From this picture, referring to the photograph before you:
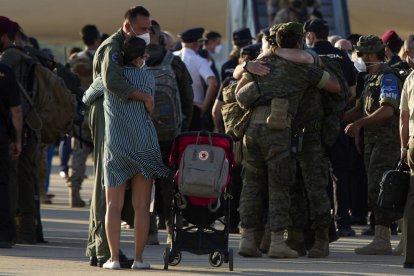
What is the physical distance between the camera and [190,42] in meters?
15.1

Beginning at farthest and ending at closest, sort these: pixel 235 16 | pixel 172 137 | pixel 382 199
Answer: pixel 235 16 < pixel 172 137 < pixel 382 199

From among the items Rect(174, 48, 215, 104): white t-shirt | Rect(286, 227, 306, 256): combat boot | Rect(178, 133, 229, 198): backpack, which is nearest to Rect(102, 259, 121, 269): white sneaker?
Rect(178, 133, 229, 198): backpack

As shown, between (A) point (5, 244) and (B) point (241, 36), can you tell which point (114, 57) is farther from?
(B) point (241, 36)

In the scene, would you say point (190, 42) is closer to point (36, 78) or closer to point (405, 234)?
point (36, 78)

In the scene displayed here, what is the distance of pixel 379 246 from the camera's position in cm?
1128

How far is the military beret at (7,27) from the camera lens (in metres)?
11.2

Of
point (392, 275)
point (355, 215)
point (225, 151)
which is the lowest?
point (355, 215)

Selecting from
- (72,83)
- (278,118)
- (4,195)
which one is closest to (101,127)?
(278,118)

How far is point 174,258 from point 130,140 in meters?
0.93

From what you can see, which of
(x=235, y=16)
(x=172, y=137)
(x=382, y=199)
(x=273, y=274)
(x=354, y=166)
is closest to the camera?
(x=273, y=274)

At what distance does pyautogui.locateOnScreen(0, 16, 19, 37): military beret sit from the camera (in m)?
11.2

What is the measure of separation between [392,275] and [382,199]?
2.58ft

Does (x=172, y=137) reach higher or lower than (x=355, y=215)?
higher

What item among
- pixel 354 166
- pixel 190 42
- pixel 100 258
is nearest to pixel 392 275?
pixel 100 258
